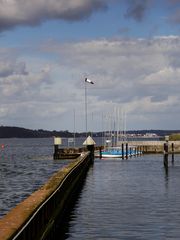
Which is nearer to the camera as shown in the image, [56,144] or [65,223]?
[65,223]

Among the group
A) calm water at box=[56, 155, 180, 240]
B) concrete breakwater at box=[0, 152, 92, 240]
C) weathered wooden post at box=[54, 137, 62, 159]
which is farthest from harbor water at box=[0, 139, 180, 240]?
weathered wooden post at box=[54, 137, 62, 159]

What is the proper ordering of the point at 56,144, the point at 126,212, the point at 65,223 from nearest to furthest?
the point at 65,223 → the point at 126,212 → the point at 56,144

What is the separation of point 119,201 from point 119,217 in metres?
6.40

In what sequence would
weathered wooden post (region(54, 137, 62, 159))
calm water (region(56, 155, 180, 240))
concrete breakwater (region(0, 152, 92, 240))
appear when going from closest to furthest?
concrete breakwater (region(0, 152, 92, 240)) → calm water (region(56, 155, 180, 240)) → weathered wooden post (region(54, 137, 62, 159))

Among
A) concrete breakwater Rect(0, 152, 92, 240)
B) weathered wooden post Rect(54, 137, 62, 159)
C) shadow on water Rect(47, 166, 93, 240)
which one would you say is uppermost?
weathered wooden post Rect(54, 137, 62, 159)

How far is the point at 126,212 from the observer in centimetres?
2905

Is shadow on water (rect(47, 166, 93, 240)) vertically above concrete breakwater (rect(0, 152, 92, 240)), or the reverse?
concrete breakwater (rect(0, 152, 92, 240))

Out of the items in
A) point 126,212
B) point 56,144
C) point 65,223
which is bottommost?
point 65,223

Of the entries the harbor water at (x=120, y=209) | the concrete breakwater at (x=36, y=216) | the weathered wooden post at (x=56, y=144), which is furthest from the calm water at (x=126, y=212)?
the weathered wooden post at (x=56, y=144)

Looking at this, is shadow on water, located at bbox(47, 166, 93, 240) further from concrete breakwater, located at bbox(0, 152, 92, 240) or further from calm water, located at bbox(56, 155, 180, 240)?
concrete breakwater, located at bbox(0, 152, 92, 240)

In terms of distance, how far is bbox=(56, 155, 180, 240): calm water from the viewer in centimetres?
2336

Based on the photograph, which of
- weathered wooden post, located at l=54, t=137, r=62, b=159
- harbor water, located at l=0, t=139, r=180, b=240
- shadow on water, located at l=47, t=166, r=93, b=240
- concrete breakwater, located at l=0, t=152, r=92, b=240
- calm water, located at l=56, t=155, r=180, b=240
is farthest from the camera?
weathered wooden post, located at l=54, t=137, r=62, b=159

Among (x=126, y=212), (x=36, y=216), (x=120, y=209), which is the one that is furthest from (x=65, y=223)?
(x=36, y=216)

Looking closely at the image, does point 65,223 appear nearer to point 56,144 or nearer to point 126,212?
point 126,212
